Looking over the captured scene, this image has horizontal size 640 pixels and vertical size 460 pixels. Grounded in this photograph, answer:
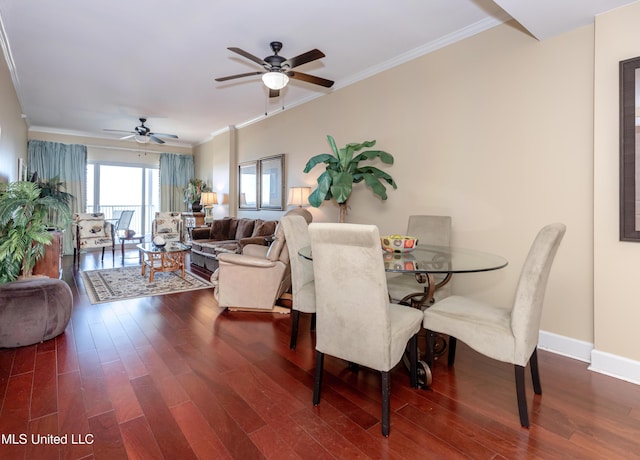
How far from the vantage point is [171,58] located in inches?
153

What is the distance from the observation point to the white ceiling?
9.29 ft

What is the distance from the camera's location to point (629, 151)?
228 centimetres

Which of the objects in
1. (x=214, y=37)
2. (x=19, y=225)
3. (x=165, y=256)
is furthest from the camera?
(x=165, y=256)

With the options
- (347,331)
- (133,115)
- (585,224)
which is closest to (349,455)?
(347,331)

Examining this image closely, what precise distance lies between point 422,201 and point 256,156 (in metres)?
3.95

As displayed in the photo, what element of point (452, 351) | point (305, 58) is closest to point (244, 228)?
point (305, 58)

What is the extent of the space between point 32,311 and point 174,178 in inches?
273

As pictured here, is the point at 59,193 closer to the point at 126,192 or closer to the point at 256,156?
the point at 126,192

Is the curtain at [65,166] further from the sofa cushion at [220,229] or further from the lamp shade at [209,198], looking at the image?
the sofa cushion at [220,229]

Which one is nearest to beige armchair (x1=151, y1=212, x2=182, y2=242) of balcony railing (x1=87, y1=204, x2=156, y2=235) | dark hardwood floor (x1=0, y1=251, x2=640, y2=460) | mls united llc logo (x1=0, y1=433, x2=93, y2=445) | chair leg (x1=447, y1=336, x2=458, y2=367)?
balcony railing (x1=87, y1=204, x2=156, y2=235)

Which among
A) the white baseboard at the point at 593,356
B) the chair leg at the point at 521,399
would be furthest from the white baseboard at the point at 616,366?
the chair leg at the point at 521,399

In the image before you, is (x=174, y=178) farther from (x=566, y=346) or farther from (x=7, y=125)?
(x=566, y=346)

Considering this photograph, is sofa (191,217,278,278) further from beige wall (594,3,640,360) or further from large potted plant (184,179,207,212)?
beige wall (594,3,640,360)

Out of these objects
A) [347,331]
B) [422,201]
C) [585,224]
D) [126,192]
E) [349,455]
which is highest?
[126,192]
